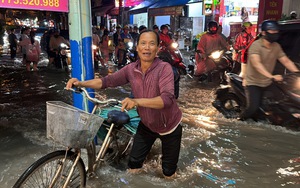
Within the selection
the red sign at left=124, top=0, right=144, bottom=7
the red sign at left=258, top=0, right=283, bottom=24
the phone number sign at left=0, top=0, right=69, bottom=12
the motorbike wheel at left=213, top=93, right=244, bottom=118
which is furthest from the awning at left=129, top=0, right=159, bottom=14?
the phone number sign at left=0, top=0, right=69, bottom=12

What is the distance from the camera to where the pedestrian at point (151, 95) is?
260cm

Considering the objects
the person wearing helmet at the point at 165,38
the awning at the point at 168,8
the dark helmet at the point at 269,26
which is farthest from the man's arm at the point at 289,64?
the awning at the point at 168,8

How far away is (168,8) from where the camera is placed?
1812 cm

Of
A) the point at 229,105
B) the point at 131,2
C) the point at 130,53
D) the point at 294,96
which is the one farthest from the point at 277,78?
the point at 131,2

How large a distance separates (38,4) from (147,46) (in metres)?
1.54

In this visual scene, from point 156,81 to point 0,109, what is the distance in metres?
4.94

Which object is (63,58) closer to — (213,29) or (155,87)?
(213,29)

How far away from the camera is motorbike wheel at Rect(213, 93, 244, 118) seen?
5.95 metres

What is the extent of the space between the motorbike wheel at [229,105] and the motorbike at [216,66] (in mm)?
2666

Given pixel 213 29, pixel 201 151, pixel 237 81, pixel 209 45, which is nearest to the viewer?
pixel 201 151

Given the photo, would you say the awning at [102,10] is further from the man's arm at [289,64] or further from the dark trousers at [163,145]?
the dark trousers at [163,145]

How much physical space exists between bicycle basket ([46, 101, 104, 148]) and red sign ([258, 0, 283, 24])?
39.0ft

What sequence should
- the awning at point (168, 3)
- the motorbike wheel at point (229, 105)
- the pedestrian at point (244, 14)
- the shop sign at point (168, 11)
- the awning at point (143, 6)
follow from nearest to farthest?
the motorbike wheel at point (229, 105), the pedestrian at point (244, 14), the awning at point (168, 3), the shop sign at point (168, 11), the awning at point (143, 6)

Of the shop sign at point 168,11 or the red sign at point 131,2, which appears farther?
the red sign at point 131,2
